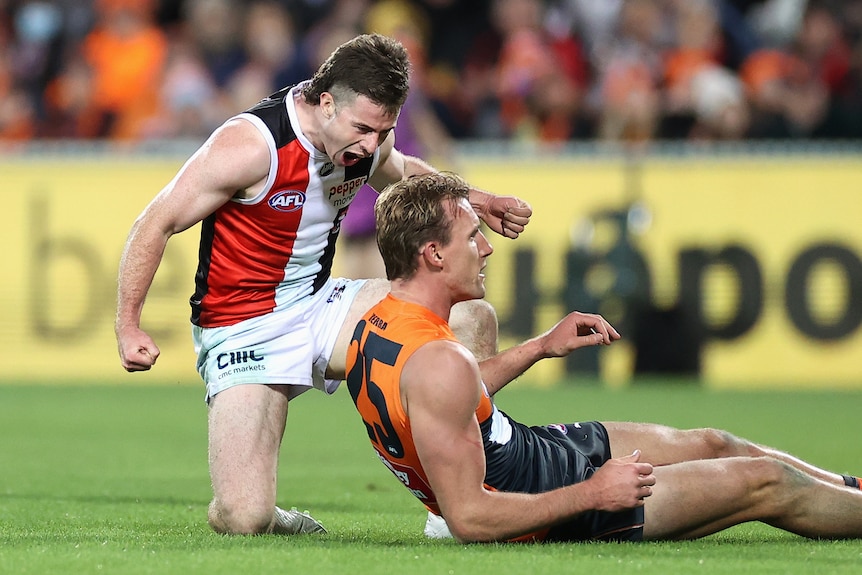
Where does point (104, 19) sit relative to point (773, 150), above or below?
above

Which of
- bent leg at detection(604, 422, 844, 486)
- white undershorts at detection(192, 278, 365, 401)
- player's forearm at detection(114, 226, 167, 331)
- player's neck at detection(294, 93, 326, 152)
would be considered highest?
player's neck at detection(294, 93, 326, 152)

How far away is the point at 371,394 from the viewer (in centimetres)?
530

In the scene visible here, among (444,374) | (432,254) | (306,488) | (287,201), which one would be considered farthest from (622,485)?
(306,488)

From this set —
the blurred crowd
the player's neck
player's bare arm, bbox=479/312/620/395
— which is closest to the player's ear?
player's bare arm, bbox=479/312/620/395

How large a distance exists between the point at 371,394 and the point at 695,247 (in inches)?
365

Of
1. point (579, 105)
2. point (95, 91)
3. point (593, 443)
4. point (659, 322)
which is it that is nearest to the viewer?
point (593, 443)

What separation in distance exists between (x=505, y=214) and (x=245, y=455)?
1.58 meters

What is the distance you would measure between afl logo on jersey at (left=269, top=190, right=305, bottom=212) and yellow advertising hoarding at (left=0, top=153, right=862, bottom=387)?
7698 mm

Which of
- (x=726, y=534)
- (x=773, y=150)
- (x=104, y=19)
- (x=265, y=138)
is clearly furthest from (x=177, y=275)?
(x=726, y=534)

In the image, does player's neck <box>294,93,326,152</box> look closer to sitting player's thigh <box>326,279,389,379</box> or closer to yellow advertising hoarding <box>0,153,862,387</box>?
sitting player's thigh <box>326,279,389,379</box>

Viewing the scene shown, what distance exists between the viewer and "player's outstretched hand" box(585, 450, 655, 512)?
5.02m

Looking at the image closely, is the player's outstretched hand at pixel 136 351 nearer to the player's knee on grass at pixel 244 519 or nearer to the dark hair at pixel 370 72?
the player's knee on grass at pixel 244 519

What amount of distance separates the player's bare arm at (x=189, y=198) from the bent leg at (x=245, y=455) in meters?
0.68

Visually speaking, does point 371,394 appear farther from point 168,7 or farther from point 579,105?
point 168,7
